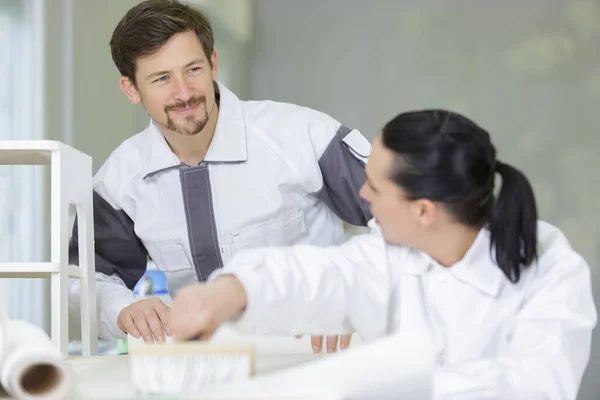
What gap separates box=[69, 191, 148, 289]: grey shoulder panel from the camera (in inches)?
65.2

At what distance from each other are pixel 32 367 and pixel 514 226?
56 centimetres

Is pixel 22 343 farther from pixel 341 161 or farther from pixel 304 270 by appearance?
pixel 341 161

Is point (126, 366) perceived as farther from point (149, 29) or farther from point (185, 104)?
point (149, 29)

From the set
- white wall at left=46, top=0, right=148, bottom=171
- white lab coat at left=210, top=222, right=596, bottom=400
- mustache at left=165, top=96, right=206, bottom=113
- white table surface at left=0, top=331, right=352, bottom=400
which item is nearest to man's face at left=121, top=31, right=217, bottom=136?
mustache at left=165, top=96, right=206, bottom=113

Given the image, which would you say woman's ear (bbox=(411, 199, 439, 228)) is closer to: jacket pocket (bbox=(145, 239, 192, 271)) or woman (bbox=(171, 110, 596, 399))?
woman (bbox=(171, 110, 596, 399))

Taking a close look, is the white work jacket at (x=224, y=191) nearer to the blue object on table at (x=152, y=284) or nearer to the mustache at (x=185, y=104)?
Result: the mustache at (x=185, y=104)

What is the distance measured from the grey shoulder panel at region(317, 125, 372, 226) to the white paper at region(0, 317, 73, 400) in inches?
34.8

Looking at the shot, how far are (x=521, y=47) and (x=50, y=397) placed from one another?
3.60 m

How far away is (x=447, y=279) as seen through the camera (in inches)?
38.8

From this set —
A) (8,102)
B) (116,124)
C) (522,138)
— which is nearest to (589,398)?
(522,138)

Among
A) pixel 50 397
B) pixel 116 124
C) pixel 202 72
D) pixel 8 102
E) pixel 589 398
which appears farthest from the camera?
pixel 589 398

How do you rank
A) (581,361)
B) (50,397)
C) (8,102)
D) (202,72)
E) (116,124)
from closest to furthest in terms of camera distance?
1. (50,397)
2. (581,361)
3. (202,72)
4. (8,102)
5. (116,124)

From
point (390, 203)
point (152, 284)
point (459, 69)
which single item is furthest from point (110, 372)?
point (459, 69)

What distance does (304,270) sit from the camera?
37.1 inches
